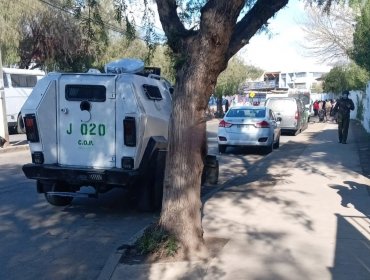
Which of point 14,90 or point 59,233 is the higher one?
point 14,90

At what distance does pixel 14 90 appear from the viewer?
25.8 metres

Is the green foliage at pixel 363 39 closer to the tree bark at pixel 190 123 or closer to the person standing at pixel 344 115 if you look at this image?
the person standing at pixel 344 115

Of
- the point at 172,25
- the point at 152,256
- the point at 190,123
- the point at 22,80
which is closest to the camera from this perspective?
the point at 152,256

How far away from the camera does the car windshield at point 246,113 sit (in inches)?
704

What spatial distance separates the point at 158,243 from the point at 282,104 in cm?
2061

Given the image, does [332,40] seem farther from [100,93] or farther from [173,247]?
[173,247]

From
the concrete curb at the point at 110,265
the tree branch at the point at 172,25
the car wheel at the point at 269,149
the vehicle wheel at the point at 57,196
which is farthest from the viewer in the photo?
the car wheel at the point at 269,149

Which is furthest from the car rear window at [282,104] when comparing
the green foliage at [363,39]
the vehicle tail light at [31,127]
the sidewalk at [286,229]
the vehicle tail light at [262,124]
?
the vehicle tail light at [31,127]

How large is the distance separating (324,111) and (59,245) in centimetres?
3477

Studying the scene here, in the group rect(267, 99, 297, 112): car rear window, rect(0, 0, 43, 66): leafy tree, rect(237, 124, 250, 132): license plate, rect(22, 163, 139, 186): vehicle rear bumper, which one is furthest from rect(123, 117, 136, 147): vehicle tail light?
rect(0, 0, 43, 66): leafy tree

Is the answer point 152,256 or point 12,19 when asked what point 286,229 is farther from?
point 12,19

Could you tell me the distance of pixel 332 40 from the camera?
33.6 m

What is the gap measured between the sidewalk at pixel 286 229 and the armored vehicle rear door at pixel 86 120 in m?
1.88

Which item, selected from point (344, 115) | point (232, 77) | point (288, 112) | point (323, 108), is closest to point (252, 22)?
point (344, 115)
